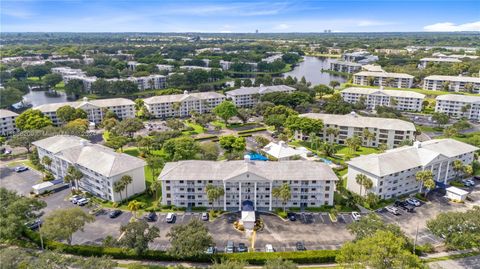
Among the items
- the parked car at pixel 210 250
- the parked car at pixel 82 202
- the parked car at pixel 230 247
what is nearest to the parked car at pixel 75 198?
the parked car at pixel 82 202

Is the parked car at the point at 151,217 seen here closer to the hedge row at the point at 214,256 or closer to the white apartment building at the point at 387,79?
the hedge row at the point at 214,256

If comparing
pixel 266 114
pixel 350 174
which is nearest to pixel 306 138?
pixel 266 114

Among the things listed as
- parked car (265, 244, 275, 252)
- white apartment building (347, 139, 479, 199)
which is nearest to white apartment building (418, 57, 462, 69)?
white apartment building (347, 139, 479, 199)

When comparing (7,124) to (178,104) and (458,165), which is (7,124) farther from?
(458,165)

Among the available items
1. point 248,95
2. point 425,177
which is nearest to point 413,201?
point 425,177

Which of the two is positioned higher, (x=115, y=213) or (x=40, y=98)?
(x=40, y=98)

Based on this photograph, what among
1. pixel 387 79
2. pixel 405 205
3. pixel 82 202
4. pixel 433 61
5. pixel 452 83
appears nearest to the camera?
pixel 405 205
